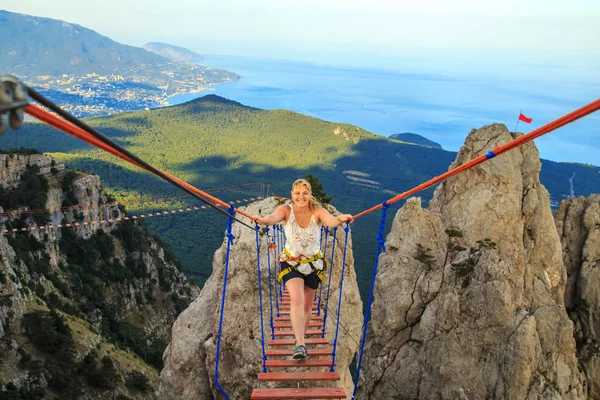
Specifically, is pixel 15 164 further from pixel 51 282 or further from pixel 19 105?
pixel 19 105

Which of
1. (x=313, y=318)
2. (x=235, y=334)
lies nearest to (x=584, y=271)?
(x=313, y=318)

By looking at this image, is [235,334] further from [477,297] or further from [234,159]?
[234,159]

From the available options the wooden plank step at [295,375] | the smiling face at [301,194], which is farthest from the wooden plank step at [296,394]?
the smiling face at [301,194]

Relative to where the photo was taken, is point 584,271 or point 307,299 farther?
point 584,271

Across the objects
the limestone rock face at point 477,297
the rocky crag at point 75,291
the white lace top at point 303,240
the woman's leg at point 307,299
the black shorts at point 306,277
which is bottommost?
the rocky crag at point 75,291

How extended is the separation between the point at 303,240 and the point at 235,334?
334 cm

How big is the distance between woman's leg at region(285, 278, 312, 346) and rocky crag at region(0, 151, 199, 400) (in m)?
14.2

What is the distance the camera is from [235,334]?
7.91 metres

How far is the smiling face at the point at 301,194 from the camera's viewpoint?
5.25m

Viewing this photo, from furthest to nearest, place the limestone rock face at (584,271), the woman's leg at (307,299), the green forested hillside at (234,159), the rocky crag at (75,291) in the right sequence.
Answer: the green forested hillside at (234,159), the rocky crag at (75,291), the limestone rock face at (584,271), the woman's leg at (307,299)

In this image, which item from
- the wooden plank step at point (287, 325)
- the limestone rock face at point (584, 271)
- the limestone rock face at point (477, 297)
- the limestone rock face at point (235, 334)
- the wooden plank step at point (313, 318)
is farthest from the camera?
the limestone rock face at point (584, 271)

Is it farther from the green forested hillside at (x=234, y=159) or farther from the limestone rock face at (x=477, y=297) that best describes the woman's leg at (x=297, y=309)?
the green forested hillside at (x=234, y=159)

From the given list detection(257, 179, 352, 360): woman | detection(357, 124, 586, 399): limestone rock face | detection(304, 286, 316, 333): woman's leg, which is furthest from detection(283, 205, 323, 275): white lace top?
detection(357, 124, 586, 399): limestone rock face

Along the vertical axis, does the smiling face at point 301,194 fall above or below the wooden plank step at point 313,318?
above
